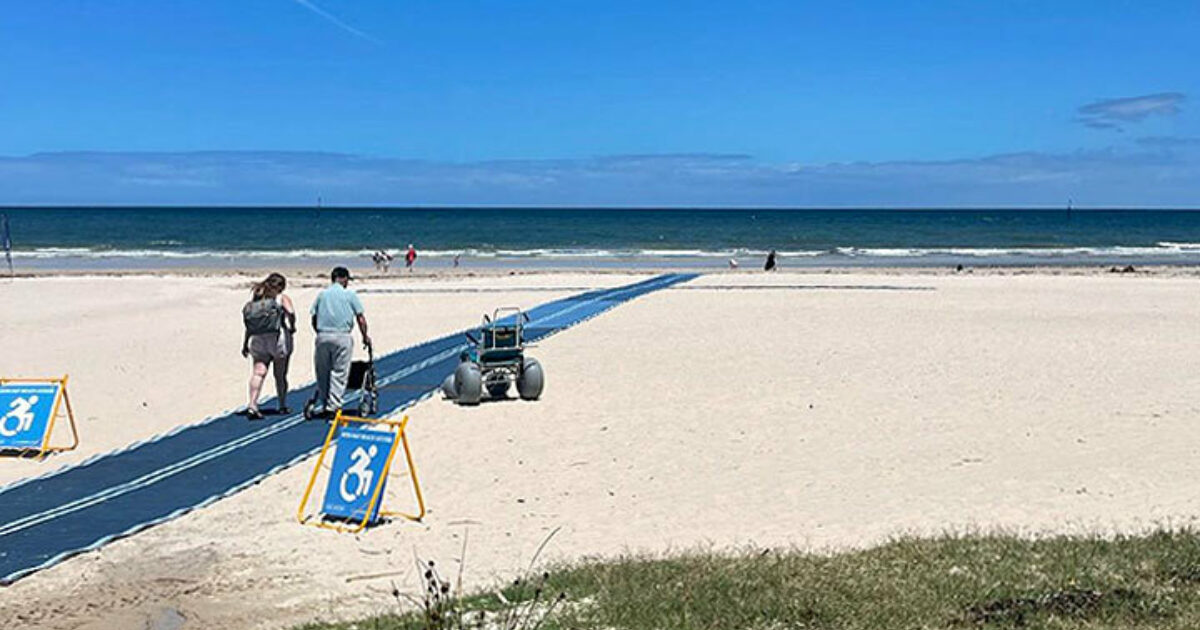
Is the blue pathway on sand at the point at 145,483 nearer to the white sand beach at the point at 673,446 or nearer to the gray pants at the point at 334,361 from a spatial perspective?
the white sand beach at the point at 673,446

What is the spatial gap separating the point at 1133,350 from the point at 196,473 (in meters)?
13.8

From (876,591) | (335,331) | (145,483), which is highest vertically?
(335,331)

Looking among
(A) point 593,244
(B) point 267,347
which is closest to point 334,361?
(B) point 267,347

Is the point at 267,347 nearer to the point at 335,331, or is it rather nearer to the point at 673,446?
the point at 335,331

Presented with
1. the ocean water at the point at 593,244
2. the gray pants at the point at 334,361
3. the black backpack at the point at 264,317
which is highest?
the black backpack at the point at 264,317

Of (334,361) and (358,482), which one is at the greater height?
(334,361)

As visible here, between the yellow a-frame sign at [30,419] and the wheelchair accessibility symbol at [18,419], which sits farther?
the wheelchair accessibility symbol at [18,419]

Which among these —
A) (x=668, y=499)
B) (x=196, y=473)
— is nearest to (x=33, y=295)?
(x=196, y=473)

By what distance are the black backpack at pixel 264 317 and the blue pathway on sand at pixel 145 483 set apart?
926 mm

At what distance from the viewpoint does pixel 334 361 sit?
482 inches

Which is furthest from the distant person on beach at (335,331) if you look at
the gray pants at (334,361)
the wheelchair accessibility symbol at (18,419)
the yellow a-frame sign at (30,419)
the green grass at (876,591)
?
the green grass at (876,591)

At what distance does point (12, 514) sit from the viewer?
8.85 metres

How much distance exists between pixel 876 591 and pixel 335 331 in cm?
701

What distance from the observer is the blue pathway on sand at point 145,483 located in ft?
26.8
